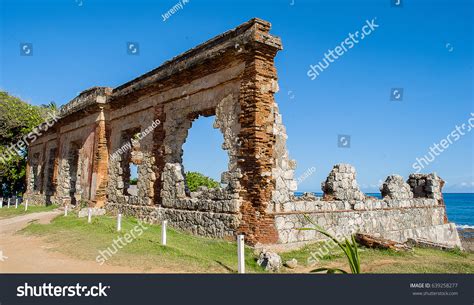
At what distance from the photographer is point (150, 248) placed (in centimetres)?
804

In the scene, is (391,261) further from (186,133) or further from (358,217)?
(186,133)

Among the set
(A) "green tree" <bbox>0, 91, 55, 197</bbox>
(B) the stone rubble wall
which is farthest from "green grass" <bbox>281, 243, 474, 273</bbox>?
(A) "green tree" <bbox>0, 91, 55, 197</bbox>

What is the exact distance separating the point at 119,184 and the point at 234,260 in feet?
29.3

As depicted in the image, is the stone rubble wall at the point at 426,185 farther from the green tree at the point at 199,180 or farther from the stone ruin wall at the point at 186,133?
the green tree at the point at 199,180

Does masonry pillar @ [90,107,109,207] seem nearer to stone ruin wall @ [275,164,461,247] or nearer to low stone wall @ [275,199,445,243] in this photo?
stone ruin wall @ [275,164,461,247]

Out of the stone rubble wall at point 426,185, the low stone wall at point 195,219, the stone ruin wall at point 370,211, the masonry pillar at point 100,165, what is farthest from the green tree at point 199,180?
the stone ruin wall at point 370,211

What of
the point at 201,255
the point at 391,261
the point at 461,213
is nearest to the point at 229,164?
the point at 201,255

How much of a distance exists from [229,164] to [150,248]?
291cm

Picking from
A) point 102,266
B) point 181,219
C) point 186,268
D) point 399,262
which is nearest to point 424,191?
point 399,262

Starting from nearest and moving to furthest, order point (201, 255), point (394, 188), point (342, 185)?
point (201, 255), point (342, 185), point (394, 188)

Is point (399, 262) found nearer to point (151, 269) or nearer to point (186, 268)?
point (186, 268)

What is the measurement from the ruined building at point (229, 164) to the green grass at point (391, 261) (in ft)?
2.20

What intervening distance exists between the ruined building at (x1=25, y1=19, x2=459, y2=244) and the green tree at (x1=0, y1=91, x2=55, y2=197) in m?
13.9

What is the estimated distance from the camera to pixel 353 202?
10578 mm
